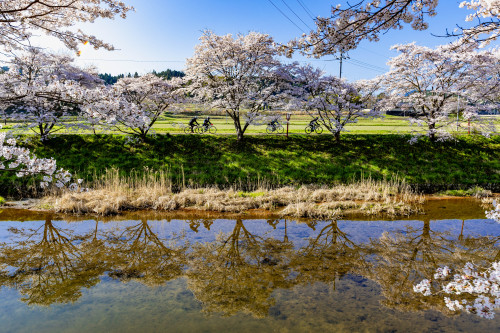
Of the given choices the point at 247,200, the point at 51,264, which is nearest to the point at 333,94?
the point at 247,200

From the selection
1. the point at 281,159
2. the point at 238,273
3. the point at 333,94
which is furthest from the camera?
the point at 333,94

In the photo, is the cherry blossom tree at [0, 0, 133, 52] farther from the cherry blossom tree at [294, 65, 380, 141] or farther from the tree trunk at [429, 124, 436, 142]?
the tree trunk at [429, 124, 436, 142]

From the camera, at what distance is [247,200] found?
1170 centimetres

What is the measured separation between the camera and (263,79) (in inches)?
668

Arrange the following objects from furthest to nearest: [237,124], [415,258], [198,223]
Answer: [237,124] → [198,223] → [415,258]

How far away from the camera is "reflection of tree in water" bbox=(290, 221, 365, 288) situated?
21.3 ft

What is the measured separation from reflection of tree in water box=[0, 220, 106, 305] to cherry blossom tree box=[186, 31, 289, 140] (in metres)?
10.0

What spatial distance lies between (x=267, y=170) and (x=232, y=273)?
9.11 metres

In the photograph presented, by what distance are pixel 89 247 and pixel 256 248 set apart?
4.16m

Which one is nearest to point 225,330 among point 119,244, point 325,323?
point 325,323

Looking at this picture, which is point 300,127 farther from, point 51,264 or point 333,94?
point 51,264

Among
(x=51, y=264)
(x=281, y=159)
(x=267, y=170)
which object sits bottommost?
(x=51, y=264)

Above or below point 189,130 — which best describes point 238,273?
below

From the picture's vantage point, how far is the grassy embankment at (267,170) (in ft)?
37.7
